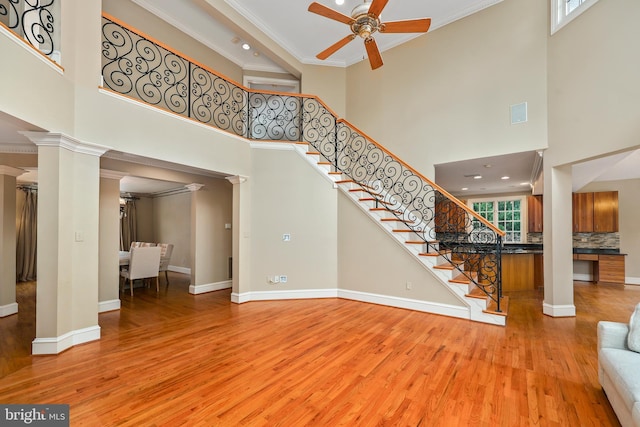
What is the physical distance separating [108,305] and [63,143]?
2.99 metres

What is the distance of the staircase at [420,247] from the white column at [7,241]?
4.76 metres

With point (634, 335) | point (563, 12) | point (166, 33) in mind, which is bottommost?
point (634, 335)

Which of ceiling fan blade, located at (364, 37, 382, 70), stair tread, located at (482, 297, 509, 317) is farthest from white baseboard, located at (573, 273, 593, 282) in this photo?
ceiling fan blade, located at (364, 37, 382, 70)

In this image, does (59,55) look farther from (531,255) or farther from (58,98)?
(531,255)

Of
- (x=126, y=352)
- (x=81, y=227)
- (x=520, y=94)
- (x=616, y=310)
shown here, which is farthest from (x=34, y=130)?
(x=616, y=310)

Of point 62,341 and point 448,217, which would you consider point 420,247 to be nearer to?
point 448,217

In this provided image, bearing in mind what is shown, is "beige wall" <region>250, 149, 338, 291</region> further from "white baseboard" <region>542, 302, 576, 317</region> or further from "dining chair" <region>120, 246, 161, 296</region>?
"white baseboard" <region>542, 302, 576, 317</region>

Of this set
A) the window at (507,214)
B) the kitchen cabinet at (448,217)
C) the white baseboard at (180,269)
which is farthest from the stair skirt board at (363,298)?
the window at (507,214)

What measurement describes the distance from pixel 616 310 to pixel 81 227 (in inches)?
330

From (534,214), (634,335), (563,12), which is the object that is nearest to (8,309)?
(634,335)

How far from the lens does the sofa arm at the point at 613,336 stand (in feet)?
7.25

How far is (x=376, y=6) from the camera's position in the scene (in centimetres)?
304

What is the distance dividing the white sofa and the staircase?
1790 mm

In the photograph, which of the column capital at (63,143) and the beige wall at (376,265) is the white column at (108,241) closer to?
the column capital at (63,143)
